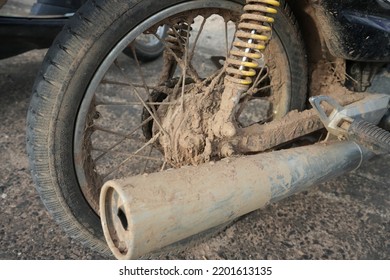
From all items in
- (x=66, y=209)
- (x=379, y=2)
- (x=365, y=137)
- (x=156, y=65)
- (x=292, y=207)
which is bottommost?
(x=156, y=65)

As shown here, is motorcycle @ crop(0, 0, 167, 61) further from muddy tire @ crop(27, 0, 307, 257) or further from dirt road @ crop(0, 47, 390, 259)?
muddy tire @ crop(27, 0, 307, 257)

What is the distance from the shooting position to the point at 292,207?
183 centimetres

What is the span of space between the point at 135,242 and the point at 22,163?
4.12 ft

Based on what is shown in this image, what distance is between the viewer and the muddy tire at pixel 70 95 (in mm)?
1173

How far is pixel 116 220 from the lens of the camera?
1035 millimetres

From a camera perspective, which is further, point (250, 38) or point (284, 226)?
point (284, 226)

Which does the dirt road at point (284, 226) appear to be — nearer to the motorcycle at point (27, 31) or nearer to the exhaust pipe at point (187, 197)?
the exhaust pipe at point (187, 197)

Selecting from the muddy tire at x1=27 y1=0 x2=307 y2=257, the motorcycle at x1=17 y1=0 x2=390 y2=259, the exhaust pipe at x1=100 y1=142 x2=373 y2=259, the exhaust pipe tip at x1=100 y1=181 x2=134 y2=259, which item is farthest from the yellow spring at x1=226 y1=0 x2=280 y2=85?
the exhaust pipe tip at x1=100 y1=181 x2=134 y2=259

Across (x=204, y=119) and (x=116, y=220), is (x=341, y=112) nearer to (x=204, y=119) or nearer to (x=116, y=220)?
(x=204, y=119)

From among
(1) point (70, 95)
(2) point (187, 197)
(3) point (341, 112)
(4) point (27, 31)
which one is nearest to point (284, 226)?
(3) point (341, 112)

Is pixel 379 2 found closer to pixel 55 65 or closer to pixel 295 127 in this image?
pixel 295 127

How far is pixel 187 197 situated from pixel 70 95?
47 centimetres

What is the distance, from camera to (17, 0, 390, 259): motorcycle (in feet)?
3.44

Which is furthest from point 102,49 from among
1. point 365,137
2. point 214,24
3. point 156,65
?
point 214,24
